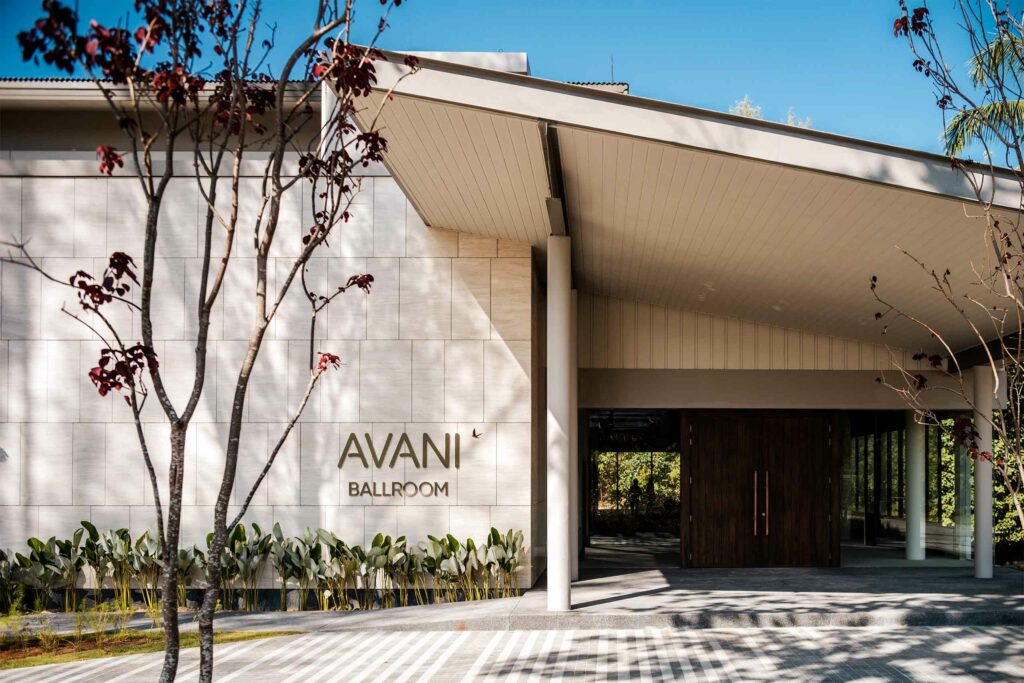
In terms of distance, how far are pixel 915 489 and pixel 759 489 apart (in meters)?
2.33

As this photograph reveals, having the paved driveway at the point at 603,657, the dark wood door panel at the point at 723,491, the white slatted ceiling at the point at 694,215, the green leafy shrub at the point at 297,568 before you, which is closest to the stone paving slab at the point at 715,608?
the paved driveway at the point at 603,657

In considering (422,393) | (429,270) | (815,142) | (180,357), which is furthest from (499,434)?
(815,142)

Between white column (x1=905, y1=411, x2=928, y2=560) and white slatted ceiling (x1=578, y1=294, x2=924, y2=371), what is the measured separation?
1.57 meters

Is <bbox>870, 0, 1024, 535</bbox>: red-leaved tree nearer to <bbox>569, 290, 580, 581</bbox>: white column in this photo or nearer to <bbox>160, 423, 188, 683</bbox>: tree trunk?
<bbox>160, 423, 188, 683</bbox>: tree trunk

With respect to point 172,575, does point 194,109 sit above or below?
above

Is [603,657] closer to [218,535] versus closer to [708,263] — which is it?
[708,263]

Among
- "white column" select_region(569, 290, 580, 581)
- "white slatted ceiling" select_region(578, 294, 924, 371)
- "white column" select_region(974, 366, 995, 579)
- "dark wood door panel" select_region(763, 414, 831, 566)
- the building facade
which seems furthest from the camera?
"dark wood door panel" select_region(763, 414, 831, 566)

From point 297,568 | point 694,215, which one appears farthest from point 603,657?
point 297,568

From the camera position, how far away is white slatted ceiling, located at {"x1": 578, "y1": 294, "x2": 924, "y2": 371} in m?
13.4

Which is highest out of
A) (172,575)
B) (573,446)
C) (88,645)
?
(573,446)

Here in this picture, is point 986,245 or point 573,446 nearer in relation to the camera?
point 986,245

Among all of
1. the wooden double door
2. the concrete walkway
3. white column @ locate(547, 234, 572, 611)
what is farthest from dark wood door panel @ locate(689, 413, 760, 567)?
white column @ locate(547, 234, 572, 611)

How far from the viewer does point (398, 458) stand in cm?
1131

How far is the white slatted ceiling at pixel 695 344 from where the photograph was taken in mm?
13414
